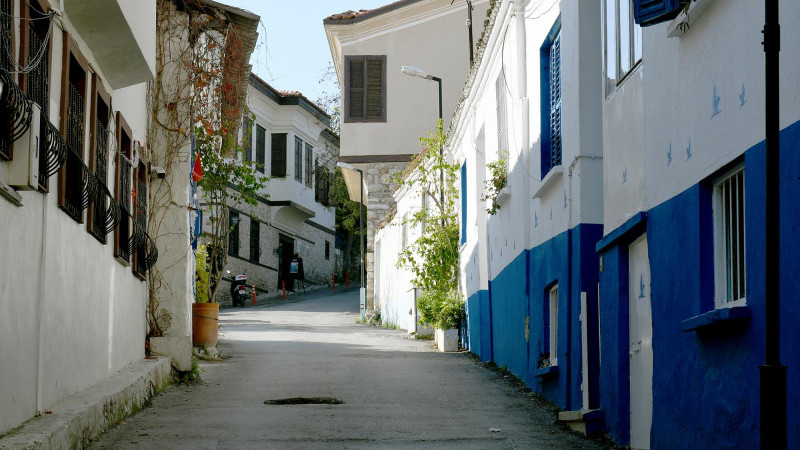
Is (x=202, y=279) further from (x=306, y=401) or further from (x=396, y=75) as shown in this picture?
(x=396, y=75)

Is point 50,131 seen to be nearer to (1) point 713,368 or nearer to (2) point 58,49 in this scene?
(2) point 58,49

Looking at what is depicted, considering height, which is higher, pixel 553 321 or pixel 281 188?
pixel 281 188

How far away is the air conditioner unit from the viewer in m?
6.91

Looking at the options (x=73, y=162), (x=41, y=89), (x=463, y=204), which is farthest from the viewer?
(x=463, y=204)

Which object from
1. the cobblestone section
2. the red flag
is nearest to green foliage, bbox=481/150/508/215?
the red flag

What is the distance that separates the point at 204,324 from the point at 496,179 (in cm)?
497

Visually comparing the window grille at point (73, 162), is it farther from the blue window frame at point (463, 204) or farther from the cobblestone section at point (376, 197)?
the cobblestone section at point (376, 197)

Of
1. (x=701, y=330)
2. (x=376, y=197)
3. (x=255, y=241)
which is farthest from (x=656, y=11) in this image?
(x=255, y=241)

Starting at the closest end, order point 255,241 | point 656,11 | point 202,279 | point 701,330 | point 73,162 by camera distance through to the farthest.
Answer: point 701,330 → point 656,11 → point 73,162 → point 202,279 → point 255,241

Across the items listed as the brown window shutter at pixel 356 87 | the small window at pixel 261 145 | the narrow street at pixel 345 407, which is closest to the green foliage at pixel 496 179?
the narrow street at pixel 345 407

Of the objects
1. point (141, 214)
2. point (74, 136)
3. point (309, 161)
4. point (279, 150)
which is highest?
point (279, 150)

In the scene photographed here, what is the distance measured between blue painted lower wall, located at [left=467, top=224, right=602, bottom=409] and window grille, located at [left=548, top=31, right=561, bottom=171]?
3.14ft

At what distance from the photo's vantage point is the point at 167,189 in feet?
47.7

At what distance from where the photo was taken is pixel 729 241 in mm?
6547
